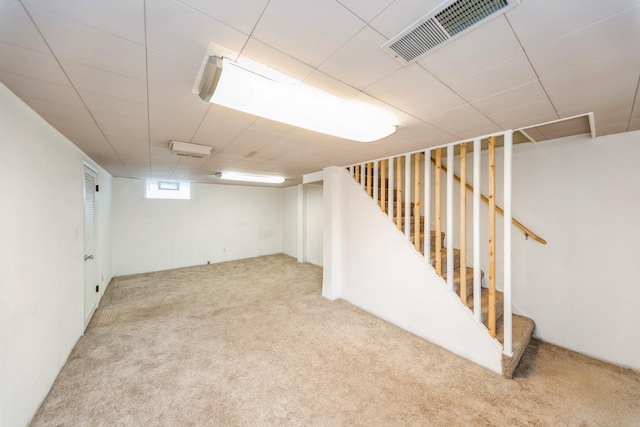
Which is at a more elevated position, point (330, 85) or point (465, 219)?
point (330, 85)

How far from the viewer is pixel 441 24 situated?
0.95 metres

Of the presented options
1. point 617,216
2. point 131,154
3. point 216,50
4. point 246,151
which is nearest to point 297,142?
point 246,151

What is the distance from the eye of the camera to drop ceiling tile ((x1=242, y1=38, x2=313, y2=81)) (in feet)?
3.57

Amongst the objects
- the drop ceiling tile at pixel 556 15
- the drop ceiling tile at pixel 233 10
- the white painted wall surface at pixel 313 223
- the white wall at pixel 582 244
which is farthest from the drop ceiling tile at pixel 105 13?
the white painted wall surface at pixel 313 223

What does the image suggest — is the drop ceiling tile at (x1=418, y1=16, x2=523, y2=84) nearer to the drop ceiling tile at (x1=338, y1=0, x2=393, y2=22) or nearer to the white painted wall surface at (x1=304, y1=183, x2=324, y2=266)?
the drop ceiling tile at (x1=338, y1=0, x2=393, y2=22)

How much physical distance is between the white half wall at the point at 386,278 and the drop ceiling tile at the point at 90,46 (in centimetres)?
290

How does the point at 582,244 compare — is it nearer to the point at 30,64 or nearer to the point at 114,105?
the point at 114,105

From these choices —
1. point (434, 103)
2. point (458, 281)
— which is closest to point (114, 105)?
point (434, 103)

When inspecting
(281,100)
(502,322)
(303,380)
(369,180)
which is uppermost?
(281,100)

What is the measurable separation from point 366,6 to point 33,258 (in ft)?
8.81

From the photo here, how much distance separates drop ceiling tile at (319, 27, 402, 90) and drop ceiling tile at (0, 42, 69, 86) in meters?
1.37

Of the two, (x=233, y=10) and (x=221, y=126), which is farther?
(x=221, y=126)

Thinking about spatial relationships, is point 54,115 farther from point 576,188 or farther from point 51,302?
point 576,188

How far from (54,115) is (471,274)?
4.43 m
